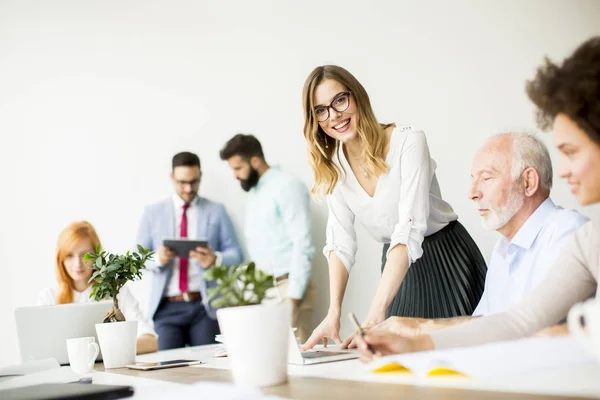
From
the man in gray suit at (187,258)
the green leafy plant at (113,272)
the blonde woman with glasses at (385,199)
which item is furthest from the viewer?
the man in gray suit at (187,258)

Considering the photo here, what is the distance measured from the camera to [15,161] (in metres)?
4.50

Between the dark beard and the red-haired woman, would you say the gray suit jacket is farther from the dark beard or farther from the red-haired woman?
the red-haired woman

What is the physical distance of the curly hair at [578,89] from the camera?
1.07m

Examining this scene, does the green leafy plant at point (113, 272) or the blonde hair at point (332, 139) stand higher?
the blonde hair at point (332, 139)

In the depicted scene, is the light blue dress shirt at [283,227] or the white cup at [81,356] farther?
the light blue dress shirt at [283,227]

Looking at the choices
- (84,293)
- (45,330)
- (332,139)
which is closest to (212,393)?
(45,330)

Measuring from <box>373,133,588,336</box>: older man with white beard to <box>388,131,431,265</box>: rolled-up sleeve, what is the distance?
20 cm

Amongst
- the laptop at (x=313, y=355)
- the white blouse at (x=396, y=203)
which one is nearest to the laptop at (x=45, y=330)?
the laptop at (x=313, y=355)

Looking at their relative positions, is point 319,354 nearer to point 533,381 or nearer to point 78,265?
point 533,381

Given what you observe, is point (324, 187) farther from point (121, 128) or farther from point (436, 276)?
point (121, 128)

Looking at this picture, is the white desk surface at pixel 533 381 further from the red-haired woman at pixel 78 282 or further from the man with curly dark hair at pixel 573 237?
the red-haired woman at pixel 78 282

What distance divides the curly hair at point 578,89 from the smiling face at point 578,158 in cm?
1

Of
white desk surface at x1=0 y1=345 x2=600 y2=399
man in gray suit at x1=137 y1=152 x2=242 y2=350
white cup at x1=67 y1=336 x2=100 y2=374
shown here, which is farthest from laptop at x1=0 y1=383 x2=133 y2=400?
man in gray suit at x1=137 y1=152 x2=242 y2=350

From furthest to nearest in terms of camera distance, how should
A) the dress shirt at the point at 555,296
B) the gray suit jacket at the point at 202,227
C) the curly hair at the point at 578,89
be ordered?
the gray suit jacket at the point at 202,227 < the dress shirt at the point at 555,296 < the curly hair at the point at 578,89
